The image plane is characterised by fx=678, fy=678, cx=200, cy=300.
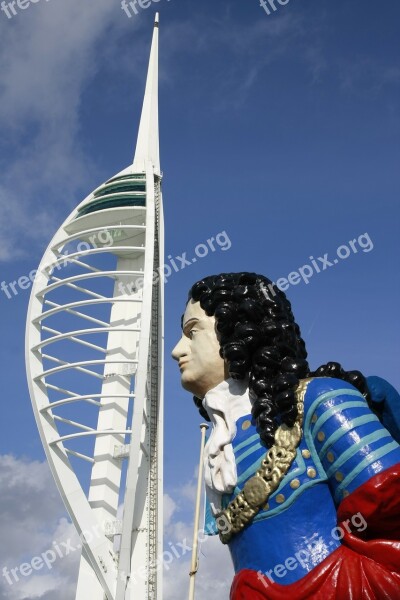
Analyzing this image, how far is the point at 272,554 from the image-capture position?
11.8 feet

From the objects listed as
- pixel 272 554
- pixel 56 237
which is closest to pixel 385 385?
pixel 272 554

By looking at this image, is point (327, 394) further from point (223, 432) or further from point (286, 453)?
point (223, 432)

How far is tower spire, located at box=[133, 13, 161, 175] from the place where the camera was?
34.2 meters

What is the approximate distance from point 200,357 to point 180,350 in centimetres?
17

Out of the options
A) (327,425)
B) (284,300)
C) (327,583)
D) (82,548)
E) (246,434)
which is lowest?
(327,583)

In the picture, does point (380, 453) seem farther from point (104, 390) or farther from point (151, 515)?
point (104, 390)

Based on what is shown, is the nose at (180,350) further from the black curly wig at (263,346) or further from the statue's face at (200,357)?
the black curly wig at (263,346)

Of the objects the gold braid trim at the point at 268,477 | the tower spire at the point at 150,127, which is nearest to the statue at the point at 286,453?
the gold braid trim at the point at 268,477

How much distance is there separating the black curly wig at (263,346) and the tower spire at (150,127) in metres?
29.2

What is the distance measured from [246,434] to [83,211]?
29.7 meters

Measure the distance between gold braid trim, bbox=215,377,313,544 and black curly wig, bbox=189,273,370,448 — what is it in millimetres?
41

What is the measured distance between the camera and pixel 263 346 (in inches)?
164

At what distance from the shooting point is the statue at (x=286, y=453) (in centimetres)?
337

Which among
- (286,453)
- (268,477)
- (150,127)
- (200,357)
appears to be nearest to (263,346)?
(200,357)
